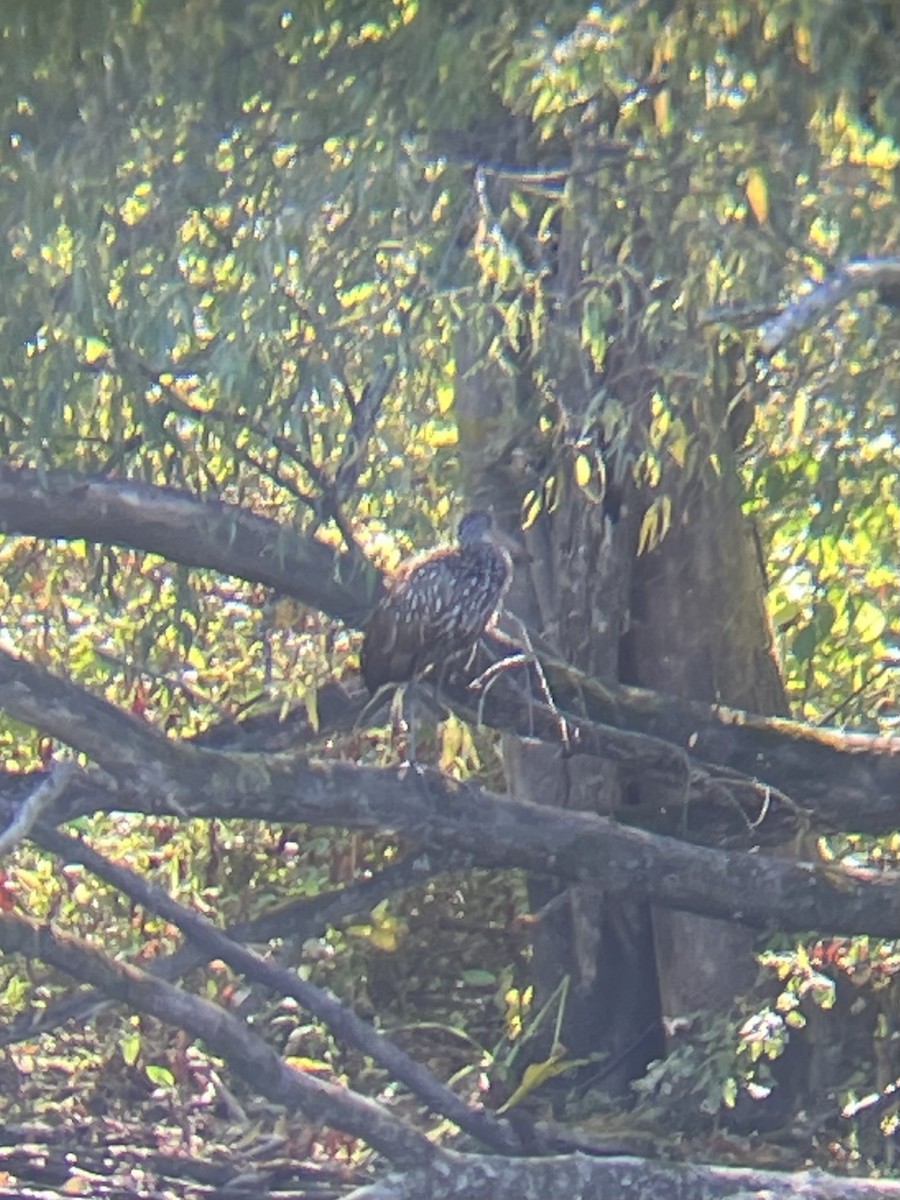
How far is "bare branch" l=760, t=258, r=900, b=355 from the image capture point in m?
4.21

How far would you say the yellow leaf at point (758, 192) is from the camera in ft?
14.3

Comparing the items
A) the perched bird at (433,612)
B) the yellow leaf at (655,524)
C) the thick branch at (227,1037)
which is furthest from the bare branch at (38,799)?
the yellow leaf at (655,524)

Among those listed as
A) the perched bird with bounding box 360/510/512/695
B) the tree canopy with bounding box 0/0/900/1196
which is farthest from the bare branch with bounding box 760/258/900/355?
the perched bird with bounding box 360/510/512/695

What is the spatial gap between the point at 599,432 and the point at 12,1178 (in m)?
3.01

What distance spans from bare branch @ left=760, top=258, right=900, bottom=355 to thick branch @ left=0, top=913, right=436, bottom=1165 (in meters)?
2.29

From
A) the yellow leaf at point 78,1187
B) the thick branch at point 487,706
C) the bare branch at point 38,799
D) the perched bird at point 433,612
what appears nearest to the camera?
the bare branch at point 38,799

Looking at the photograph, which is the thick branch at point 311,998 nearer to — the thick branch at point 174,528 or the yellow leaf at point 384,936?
the thick branch at point 174,528

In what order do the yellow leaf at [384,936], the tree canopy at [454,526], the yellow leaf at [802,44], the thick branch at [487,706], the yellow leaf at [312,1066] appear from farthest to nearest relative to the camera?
the yellow leaf at [384,936] < the yellow leaf at [312,1066] < the thick branch at [487,706] < the tree canopy at [454,526] < the yellow leaf at [802,44]

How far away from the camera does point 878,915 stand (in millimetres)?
5762

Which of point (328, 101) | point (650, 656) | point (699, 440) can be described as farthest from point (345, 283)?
point (650, 656)

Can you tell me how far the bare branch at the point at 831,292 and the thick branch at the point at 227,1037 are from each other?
2295mm

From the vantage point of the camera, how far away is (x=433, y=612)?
5434 mm

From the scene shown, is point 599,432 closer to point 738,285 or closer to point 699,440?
point 699,440

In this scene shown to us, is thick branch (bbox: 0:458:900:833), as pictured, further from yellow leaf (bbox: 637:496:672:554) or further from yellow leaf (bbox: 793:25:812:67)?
yellow leaf (bbox: 793:25:812:67)
